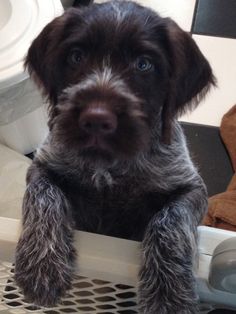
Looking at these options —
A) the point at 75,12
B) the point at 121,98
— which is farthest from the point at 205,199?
the point at 75,12

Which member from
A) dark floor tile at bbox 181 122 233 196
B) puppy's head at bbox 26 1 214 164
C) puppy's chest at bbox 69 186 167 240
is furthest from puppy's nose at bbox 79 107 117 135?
dark floor tile at bbox 181 122 233 196

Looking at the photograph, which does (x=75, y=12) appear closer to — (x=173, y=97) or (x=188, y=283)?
A: (x=173, y=97)

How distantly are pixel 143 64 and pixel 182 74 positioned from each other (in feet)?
0.31

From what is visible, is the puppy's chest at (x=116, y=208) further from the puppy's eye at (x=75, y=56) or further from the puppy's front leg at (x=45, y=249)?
the puppy's eye at (x=75, y=56)

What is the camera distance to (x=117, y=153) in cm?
94

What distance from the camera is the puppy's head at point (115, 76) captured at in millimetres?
926

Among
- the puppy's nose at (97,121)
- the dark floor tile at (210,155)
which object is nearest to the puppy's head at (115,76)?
the puppy's nose at (97,121)

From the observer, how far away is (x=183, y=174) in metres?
1.17

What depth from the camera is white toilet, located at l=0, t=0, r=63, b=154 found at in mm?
1401

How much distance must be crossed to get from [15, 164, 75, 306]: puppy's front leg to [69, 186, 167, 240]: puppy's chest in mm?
80

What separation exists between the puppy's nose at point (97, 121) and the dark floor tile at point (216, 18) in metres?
1.49

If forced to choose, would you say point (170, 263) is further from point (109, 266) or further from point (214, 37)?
point (214, 37)

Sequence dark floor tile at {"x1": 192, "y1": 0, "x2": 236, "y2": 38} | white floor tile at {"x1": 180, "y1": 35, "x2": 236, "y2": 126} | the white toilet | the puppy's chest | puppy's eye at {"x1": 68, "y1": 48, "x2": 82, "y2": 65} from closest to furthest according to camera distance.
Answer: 1. puppy's eye at {"x1": 68, "y1": 48, "x2": 82, "y2": 65}
2. the puppy's chest
3. the white toilet
4. white floor tile at {"x1": 180, "y1": 35, "x2": 236, "y2": 126}
5. dark floor tile at {"x1": 192, "y1": 0, "x2": 236, "y2": 38}

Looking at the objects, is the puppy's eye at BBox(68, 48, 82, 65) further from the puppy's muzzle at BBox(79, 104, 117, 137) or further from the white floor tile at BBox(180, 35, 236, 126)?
the white floor tile at BBox(180, 35, 236, 126)
